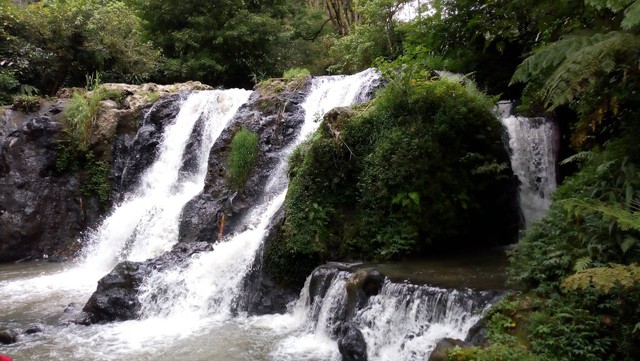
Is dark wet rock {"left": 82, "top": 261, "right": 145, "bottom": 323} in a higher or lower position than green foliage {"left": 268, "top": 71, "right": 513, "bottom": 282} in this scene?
lower

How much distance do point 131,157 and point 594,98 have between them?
11.9m

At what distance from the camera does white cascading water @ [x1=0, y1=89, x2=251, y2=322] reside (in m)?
10.7

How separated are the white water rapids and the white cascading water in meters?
0.03

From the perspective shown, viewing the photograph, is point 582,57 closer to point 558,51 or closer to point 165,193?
point 558,51

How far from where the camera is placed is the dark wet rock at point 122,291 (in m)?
8.52

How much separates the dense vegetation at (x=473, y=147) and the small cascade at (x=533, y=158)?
1.24 feet

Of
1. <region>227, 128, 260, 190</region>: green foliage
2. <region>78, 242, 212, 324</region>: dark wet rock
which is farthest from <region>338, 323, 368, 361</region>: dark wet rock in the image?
<region>227, 128, 260, 190</region>: green foliage

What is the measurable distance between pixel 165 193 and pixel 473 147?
26.5 ft

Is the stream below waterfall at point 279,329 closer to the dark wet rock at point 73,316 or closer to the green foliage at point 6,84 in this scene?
the dark wet rock at point 73,316

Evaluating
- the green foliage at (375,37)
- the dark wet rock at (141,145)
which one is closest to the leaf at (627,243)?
the dark wet rock at (141,145)

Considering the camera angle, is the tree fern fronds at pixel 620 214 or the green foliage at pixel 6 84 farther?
the green foliage at pixel 6 84

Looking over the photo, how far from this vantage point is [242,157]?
1164 centimetres

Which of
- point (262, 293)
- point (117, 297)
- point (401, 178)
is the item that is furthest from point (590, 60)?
point (117, 297)

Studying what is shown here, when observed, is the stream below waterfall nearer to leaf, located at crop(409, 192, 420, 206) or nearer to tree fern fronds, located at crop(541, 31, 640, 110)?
leaf, located at crop(409, 192, 420, 206)
